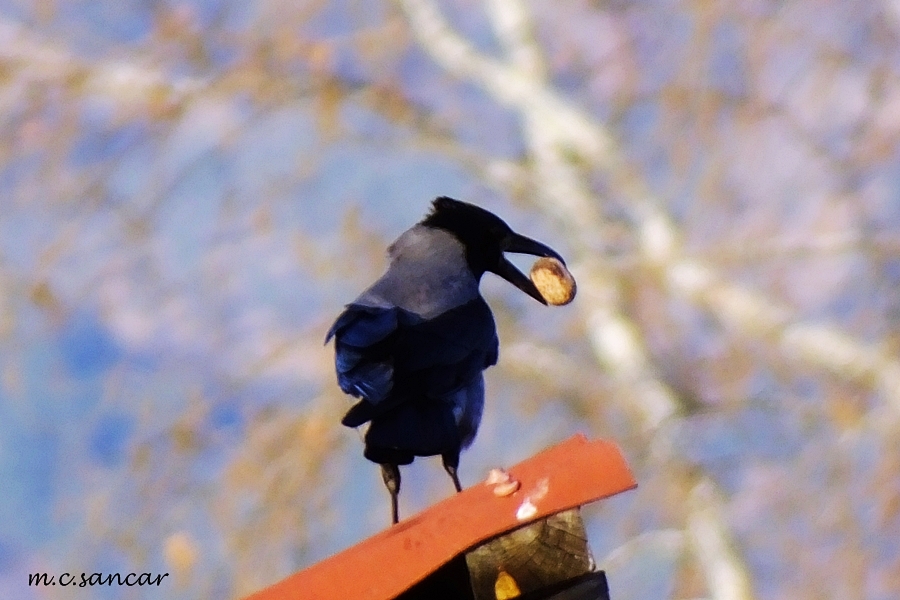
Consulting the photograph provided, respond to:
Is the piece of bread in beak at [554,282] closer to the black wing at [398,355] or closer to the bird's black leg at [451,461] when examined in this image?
the black wing at [398,355]

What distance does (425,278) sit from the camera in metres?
1.44

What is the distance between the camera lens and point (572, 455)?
3.28 feet

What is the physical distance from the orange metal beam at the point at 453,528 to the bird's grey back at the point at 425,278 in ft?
1.23

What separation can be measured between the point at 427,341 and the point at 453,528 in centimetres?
36

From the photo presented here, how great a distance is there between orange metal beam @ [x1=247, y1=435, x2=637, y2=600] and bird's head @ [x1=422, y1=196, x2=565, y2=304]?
60 centimetres

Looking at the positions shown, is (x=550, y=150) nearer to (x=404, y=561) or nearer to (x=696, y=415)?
(x=696, y=415)

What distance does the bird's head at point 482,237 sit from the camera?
157 cm

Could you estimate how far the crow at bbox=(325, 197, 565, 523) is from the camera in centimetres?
114

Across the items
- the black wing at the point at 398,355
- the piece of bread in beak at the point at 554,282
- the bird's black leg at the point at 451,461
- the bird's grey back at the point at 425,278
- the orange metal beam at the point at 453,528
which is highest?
the bird's grey back at the point at 425,278

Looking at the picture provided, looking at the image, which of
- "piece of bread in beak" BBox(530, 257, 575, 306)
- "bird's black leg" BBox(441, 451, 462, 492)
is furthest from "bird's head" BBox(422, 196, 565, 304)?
"bird's black leg" BBox(441, 451, 462, 492)

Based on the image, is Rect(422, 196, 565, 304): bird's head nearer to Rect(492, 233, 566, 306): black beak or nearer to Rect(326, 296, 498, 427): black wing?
Rect(492, 233, 566, 306): black beak

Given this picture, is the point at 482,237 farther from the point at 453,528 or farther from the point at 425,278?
the point at 453,528

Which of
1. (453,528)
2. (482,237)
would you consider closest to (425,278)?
(482,237)

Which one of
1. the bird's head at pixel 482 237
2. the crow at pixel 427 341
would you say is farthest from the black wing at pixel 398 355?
the bird's head at pixel 482 237
